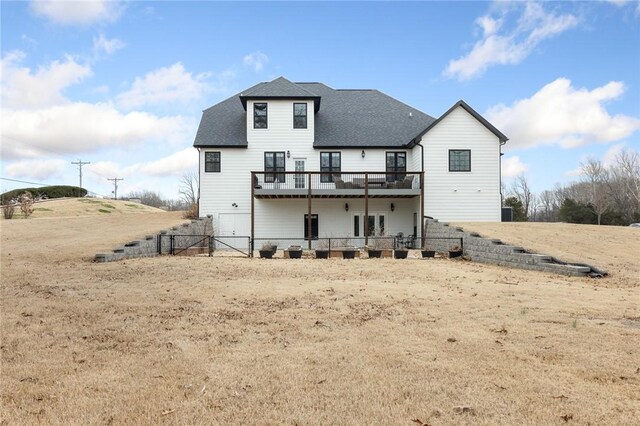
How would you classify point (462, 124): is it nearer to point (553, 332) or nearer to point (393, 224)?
point (393, 224)

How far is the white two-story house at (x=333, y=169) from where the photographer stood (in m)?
22.8

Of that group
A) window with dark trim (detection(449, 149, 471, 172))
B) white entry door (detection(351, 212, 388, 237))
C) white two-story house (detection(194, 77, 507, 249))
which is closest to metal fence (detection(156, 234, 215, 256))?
white two-story house (detection(194, 77, 507, 249))

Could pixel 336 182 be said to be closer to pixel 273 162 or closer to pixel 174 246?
pixel 273 162

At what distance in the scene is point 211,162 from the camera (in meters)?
23.6

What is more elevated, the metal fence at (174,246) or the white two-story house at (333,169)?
the white two-story house at (333,169)

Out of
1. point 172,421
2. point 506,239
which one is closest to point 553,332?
point 172,421

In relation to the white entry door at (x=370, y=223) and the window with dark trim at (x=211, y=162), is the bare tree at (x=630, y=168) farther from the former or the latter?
the window with dark trim at (x=211, y=162)

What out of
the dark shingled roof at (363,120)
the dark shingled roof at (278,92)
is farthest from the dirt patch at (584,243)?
the dark shingled roof at (278,92)

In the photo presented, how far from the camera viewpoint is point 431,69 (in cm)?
2092

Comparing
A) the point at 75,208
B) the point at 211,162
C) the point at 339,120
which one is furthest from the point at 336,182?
the point at 75,208

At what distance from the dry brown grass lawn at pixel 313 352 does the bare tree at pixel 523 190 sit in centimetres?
5983

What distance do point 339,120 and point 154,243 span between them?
14.3 meters

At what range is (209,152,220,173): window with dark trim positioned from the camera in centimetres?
2362

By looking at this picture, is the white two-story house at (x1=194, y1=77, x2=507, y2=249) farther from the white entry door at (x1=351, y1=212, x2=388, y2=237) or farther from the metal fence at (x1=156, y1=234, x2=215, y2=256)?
the metal fence at (x1=156, y1=234, x2=215, y2=256)
